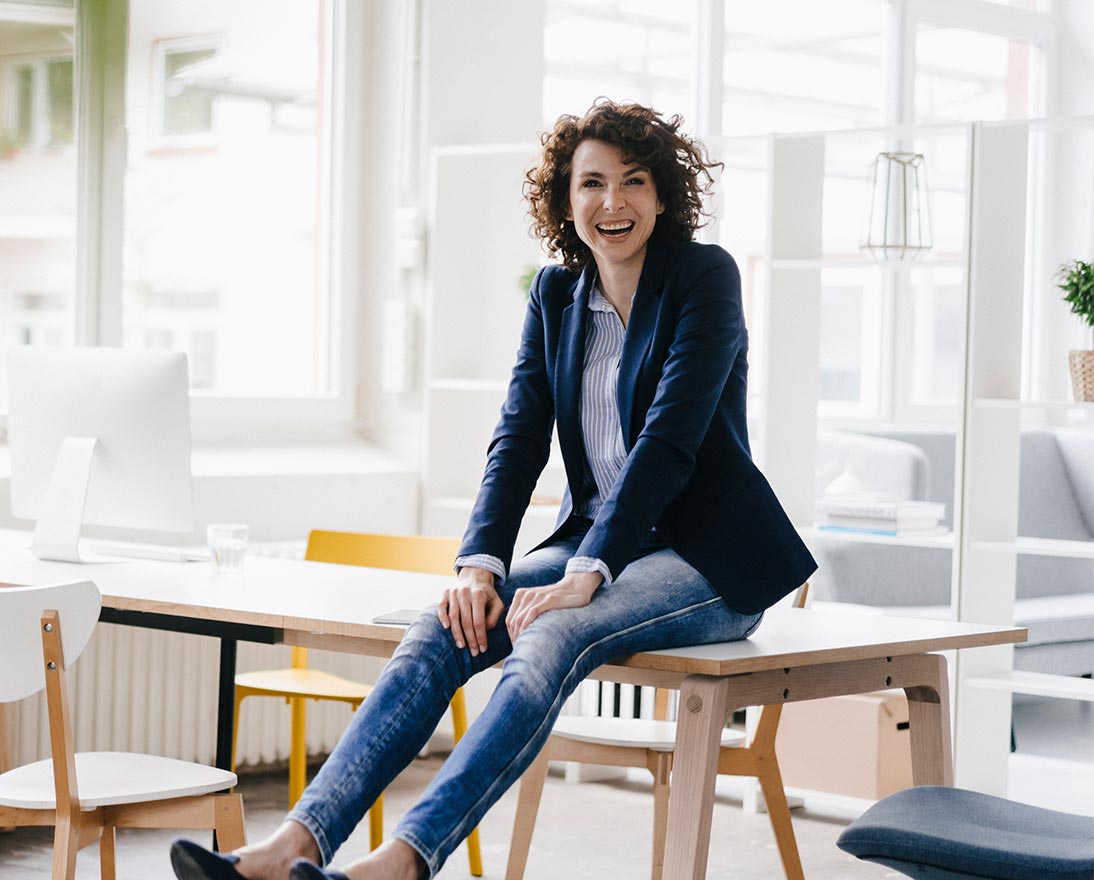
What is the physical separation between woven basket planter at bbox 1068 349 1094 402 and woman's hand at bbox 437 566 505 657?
6.61 ft

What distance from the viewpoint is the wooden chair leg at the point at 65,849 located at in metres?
2.37

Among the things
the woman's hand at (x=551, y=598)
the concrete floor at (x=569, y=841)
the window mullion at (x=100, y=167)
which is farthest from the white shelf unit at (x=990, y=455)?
the window mullion at (x=100, y=167)

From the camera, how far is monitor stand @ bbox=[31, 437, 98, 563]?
326 cm

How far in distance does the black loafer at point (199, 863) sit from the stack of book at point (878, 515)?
2.44 m

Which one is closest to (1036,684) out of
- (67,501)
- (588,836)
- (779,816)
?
(779,816)

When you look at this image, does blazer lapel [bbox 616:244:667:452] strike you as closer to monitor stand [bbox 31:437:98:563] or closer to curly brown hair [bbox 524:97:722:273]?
curly brown hair [bbox 524:97:722:273]

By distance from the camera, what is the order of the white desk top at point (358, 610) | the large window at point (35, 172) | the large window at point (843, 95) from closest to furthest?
the white desk top at point (358, 610), the large window at point (35, 172), the large window at point (843, 95)

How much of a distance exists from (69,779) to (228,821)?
255 millimetres

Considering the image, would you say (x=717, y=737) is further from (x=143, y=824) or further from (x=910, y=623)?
(x=143, y=824)

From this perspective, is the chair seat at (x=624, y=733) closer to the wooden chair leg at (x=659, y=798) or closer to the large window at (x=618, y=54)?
the wooden chair leg at (x=659, y=798)

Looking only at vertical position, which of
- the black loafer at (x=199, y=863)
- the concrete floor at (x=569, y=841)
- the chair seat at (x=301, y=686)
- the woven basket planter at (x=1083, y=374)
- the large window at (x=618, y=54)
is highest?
the large window at (x=618, y=54)

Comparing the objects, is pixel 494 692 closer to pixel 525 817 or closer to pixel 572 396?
pixel 572 396

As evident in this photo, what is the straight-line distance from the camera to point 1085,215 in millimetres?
6789

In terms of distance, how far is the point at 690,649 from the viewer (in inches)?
93.4
